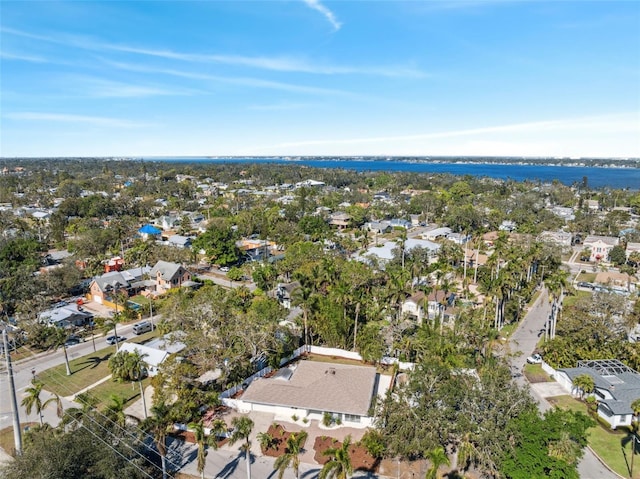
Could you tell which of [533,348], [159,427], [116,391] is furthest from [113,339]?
[533,348]

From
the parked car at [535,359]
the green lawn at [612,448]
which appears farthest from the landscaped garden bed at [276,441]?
the parked car at [535,359]

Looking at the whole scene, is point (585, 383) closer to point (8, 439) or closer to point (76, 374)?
point (8, 439)

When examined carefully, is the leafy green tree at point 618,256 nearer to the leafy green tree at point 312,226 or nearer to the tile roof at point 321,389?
the leafy green tree at point 312,226

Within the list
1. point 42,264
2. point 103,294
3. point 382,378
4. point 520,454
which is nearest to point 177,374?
point 382,378

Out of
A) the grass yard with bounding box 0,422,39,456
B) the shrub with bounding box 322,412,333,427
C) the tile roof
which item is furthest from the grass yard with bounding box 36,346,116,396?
the shrub with bounding box 322,412,333,427

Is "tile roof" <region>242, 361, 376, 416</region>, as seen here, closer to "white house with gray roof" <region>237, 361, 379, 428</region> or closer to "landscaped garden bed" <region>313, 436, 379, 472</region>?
"white house with gray roof" <region>237, 361, 379, 428</region>

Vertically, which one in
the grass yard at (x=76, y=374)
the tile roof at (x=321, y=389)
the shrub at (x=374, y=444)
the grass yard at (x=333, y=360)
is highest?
the tile roof at (x=321, y=389)

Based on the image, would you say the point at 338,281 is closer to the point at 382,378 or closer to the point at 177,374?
the point at 382,378
